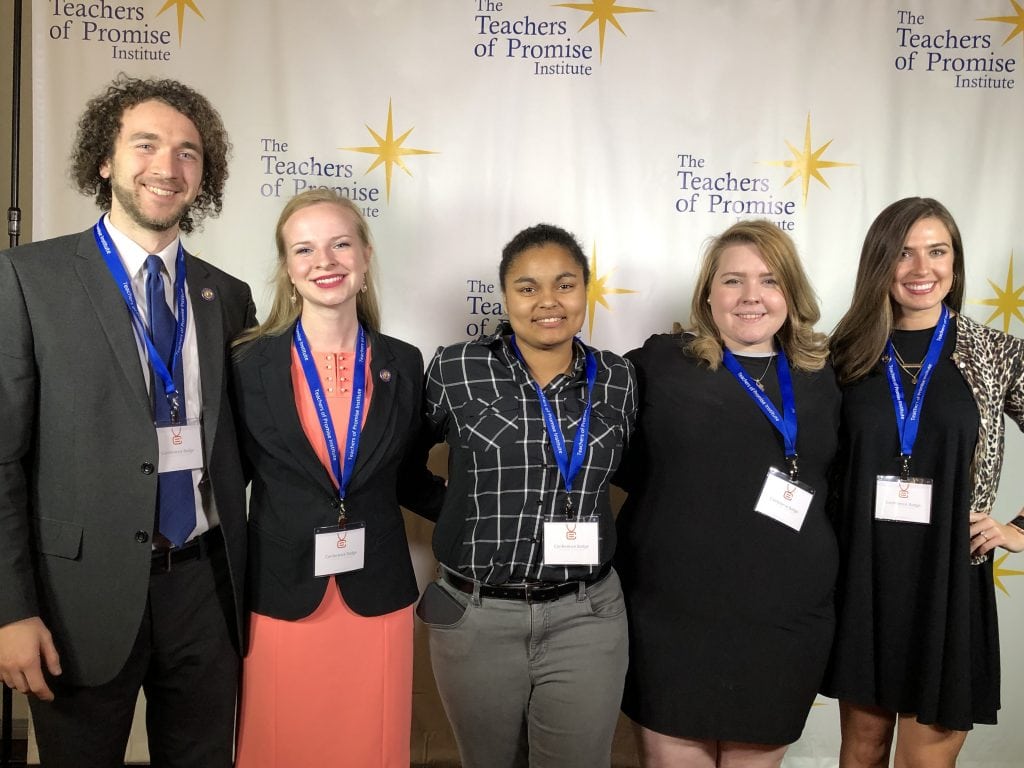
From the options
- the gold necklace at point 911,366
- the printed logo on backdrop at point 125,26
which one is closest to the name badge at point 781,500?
the gold necklace at point 911,366

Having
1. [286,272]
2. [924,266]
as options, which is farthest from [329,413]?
[924,266]

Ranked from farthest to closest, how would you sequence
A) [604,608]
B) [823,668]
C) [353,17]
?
[353,17] → [823,668] → [604,608]

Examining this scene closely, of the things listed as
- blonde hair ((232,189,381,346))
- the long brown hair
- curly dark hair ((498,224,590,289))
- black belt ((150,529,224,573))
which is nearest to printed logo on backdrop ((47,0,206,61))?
blonde hair ((232,189,381,346))

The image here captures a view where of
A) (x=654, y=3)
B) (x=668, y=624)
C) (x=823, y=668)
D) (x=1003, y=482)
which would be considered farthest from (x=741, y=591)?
(x=654, y=3)

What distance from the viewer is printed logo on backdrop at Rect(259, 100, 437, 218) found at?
9.25 feet

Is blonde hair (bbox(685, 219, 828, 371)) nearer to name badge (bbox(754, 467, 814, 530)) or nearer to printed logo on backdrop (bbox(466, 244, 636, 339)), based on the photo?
name badge (bbox(754, 467, 814, 530))

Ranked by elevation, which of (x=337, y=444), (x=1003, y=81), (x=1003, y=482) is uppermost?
(x=1003, y=81)

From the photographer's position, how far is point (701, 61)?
282cm

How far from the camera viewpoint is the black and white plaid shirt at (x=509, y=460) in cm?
185

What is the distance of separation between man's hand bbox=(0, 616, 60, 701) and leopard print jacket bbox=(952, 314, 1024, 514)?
2.38 meters

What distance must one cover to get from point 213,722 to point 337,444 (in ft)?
2.59

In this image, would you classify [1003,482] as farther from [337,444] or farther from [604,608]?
[337,444]

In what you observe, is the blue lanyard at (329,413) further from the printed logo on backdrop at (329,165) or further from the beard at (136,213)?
the printed logo on backdrop at (329,165)

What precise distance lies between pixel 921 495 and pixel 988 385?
0.38 m
